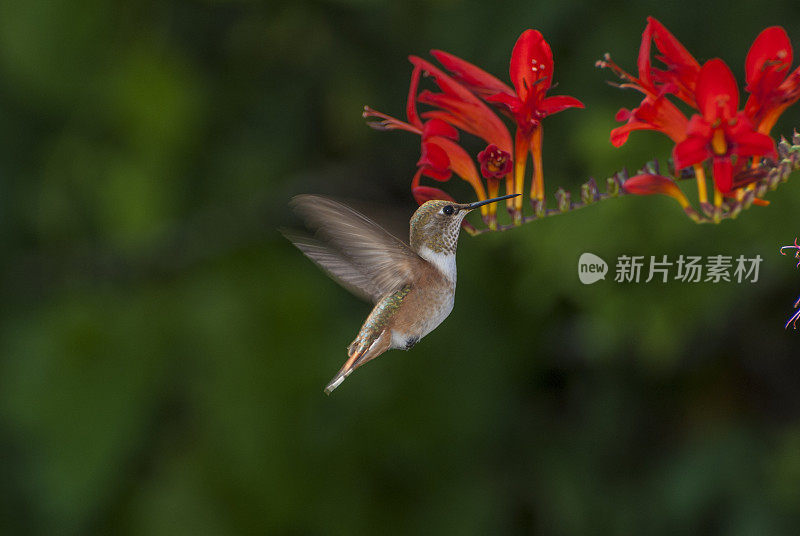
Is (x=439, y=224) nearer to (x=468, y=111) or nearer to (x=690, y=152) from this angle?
(x=468, y=111)

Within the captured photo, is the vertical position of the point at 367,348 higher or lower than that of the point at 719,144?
lower

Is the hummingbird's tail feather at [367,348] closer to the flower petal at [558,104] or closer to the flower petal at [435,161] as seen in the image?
the flower petal at [435,161]

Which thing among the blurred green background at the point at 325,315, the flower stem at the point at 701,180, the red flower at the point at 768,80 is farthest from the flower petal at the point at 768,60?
the blurred green background at the point at 325,315

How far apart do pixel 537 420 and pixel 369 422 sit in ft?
3.30

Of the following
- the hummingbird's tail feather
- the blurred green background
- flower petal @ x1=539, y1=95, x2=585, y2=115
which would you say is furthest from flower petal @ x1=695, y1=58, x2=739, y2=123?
the blurred green background

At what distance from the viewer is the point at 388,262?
1.14m

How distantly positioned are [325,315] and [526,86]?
2.69 m

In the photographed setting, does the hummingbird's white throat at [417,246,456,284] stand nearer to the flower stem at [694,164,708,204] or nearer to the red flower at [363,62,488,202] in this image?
the red flower at [363,62,488,202]

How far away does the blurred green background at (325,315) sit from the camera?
3.29m

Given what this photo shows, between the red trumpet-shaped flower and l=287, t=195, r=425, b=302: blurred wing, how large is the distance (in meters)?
0.16

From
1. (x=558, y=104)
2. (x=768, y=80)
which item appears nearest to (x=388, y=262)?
(x=558, y=104)

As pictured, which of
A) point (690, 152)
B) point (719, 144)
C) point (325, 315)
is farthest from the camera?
point (325, 315)

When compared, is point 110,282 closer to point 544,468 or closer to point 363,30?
point 363,30

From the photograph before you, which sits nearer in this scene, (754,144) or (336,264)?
(754,144)
